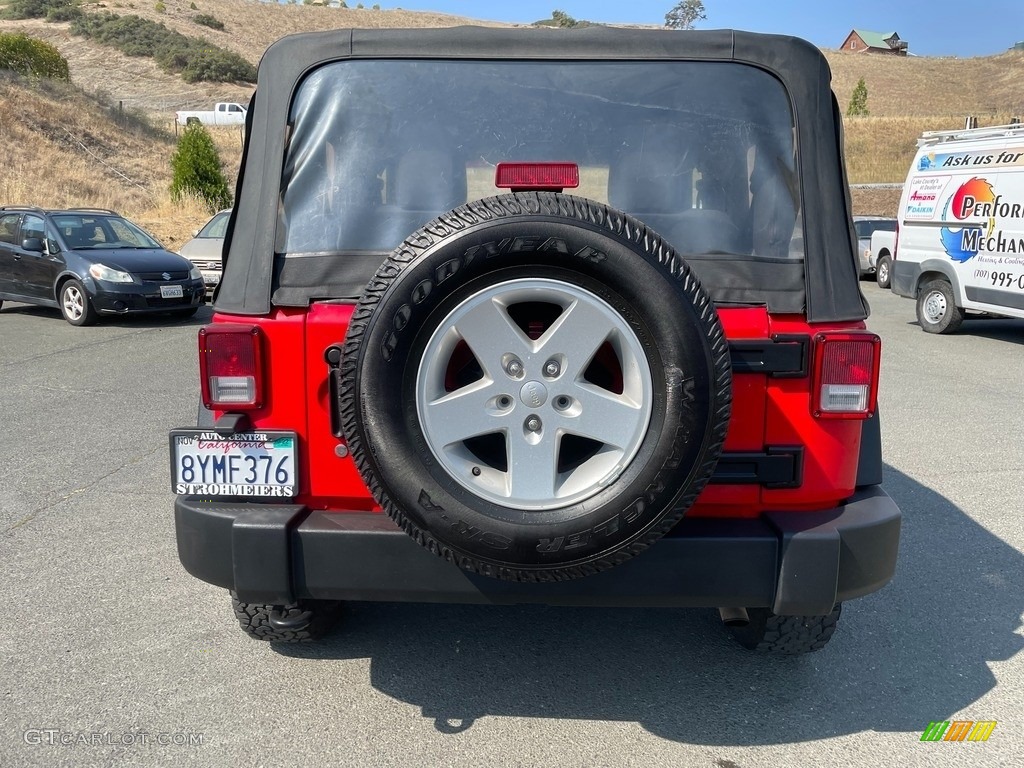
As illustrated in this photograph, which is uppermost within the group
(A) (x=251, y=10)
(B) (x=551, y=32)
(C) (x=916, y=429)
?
(A) (x=251, y=10)

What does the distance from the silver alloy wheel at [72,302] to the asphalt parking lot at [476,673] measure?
7636 millimetres

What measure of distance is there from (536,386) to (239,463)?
1.04 m

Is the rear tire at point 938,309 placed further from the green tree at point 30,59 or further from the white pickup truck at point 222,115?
the white pickup truck at point 222,115

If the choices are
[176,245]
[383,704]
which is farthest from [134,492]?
[176,245]

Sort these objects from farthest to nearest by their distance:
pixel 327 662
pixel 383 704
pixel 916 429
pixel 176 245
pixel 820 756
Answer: pixel 176 245, pixel 916 429, pixel 327 662, pixel 383 704, pixel 820 756

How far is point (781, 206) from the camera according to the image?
284 cm

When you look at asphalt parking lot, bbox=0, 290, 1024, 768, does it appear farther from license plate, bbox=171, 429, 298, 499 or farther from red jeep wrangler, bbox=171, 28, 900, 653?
license plate, bbox=171, 429, 298, 499

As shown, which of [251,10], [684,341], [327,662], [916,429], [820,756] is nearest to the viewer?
[684,341]

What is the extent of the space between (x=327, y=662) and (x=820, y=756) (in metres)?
1.75

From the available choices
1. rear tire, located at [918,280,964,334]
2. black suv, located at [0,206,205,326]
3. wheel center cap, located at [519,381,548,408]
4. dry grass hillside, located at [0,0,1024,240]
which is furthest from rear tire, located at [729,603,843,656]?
dry grass hillside, located at [0,0,1024,240]

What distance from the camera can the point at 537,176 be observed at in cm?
255

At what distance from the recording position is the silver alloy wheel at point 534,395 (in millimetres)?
2367

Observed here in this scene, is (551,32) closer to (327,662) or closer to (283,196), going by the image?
(283,196)

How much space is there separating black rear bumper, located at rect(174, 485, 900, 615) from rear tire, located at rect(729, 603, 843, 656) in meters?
0.47
